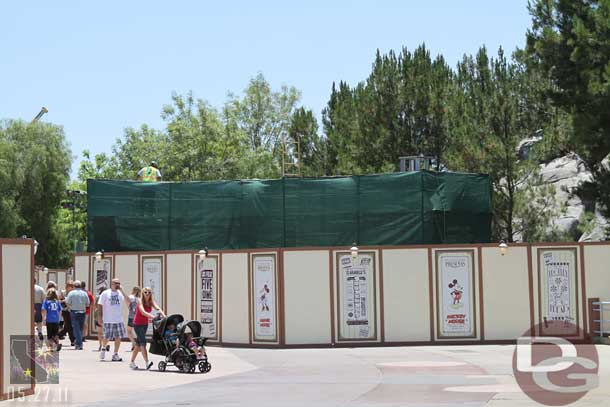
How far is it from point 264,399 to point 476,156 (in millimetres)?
24336

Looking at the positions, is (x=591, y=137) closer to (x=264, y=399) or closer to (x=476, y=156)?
(x=476, y=156)

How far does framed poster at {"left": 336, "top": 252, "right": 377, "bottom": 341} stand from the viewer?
1003 inches

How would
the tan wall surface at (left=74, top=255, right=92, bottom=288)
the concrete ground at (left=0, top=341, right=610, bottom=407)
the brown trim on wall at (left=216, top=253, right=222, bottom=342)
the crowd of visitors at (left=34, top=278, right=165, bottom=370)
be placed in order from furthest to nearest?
the tan wall surface at (left=74, top=255, right=92, bottom=288) < the brown trim on wall at (left=216, top=253, right=222, bottom=342) < the crowd of visitors at (left=34, top=278, right=165, bottom=370) < the concrete ground at (left=0, top=341, right=610, bottom=407)

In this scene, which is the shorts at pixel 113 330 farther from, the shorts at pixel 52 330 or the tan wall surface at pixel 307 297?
the tan wall surface at pixel 307 297

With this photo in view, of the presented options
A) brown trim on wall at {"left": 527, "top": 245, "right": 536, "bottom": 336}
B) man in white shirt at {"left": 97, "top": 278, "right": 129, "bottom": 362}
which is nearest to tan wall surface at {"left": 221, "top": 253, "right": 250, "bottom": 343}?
man in white shirt at {"left": 97, "top": 278, "right": 129, "bottom": 362}

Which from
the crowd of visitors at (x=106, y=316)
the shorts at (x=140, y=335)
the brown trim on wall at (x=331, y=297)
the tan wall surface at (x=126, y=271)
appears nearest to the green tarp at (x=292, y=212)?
the tan wall surface at (x=126, y=271)

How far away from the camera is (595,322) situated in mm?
24969

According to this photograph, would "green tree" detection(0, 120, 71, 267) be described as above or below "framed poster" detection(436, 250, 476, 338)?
above

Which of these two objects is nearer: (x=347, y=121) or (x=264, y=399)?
(x=264, y=399)

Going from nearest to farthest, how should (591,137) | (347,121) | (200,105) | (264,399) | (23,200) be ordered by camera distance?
1. (264,399)
2. (591,137)
3. (347,121)
4. (23,200)
5. (200,105)

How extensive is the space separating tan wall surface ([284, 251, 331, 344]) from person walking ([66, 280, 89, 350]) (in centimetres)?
508

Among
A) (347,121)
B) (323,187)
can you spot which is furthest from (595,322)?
(347,121)

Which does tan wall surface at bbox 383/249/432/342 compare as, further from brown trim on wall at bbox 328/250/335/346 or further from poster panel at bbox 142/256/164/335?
poster panel at bbox 142/256/164/335

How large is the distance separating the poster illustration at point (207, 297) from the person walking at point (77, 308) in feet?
11.2
